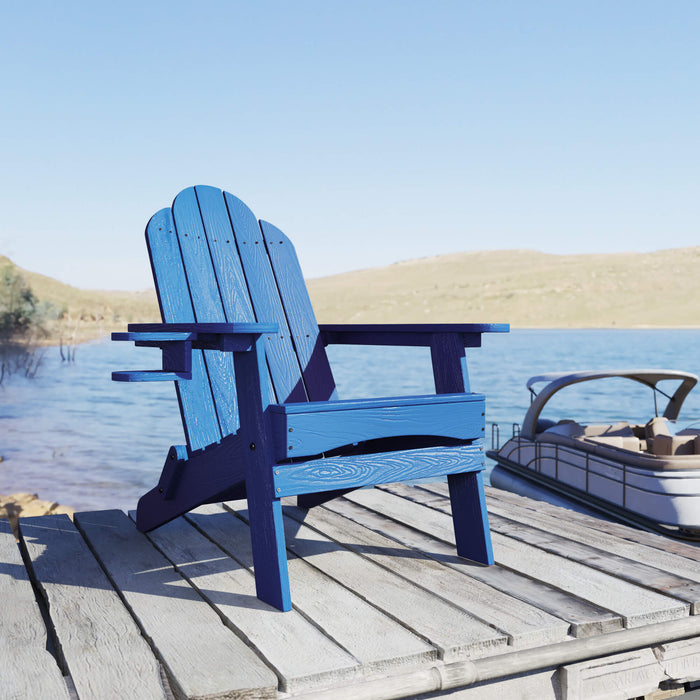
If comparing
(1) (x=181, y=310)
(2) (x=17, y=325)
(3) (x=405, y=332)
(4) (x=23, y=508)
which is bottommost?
(4) (x=23, y=508)

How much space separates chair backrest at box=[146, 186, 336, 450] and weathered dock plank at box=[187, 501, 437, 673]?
0.50 meters

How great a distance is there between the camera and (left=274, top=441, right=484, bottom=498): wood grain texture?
6.05ft

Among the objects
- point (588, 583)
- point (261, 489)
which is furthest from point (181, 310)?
point (588, 583)

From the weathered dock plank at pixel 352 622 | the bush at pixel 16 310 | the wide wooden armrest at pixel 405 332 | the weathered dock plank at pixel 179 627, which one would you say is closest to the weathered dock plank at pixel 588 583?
the weathered dock plank at pixel 352 622

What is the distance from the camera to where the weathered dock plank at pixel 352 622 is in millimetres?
1545

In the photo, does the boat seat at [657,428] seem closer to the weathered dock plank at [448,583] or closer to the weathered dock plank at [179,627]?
the weathered dock plank at [448,583]

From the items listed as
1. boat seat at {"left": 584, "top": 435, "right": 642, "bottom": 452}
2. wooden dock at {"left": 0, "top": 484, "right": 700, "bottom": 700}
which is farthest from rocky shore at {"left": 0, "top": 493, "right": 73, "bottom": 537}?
boat seat at {"left": 584, "top": 435, "right": 642, "bottom": 452}

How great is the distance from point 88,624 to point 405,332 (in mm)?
1186

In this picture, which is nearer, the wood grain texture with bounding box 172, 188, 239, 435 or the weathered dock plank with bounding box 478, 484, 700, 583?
the weathered dock plank with bounding box 478, 484, 700, 583

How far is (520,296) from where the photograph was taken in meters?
50.8

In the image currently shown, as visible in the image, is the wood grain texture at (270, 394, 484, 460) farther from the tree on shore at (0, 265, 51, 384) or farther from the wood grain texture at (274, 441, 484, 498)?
the tree on shore at (0, 265, 51, 384)

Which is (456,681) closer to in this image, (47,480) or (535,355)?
(47,480)

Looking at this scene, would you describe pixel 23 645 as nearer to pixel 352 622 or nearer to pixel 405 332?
pixel 352 622

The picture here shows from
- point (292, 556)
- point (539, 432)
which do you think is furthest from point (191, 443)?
point (539, 432)
